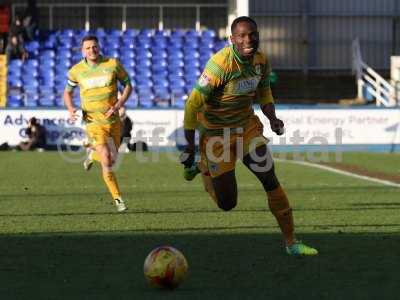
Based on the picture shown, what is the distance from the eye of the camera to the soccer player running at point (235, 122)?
9.66 meters

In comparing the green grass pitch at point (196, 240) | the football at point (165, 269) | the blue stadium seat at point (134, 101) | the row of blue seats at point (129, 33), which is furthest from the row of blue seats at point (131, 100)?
the football at point (165, 269)

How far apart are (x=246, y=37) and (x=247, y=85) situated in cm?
65

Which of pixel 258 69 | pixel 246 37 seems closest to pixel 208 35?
pixel 258 69

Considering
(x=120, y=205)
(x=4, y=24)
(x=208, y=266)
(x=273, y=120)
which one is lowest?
(x=120, y=205)

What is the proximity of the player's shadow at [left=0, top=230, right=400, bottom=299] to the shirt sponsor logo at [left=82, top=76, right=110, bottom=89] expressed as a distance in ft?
11.4

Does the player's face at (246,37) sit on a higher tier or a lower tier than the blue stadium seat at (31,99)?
higher

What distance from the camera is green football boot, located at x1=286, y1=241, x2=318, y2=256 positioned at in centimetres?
978

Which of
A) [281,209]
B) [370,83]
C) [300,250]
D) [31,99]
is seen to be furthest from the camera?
[370,83]

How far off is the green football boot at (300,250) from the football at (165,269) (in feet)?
6.63

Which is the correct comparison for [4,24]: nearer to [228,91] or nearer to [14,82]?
[14,82]

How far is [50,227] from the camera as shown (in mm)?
12266

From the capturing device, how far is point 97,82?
1462 cm

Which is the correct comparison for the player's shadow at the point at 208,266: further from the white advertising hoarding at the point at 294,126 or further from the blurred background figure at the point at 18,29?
the blurred background figure at the point at 18,29

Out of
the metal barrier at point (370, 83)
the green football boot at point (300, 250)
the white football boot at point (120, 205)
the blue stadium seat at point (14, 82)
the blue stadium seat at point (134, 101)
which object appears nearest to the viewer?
the green football boot at point (300, 250)
